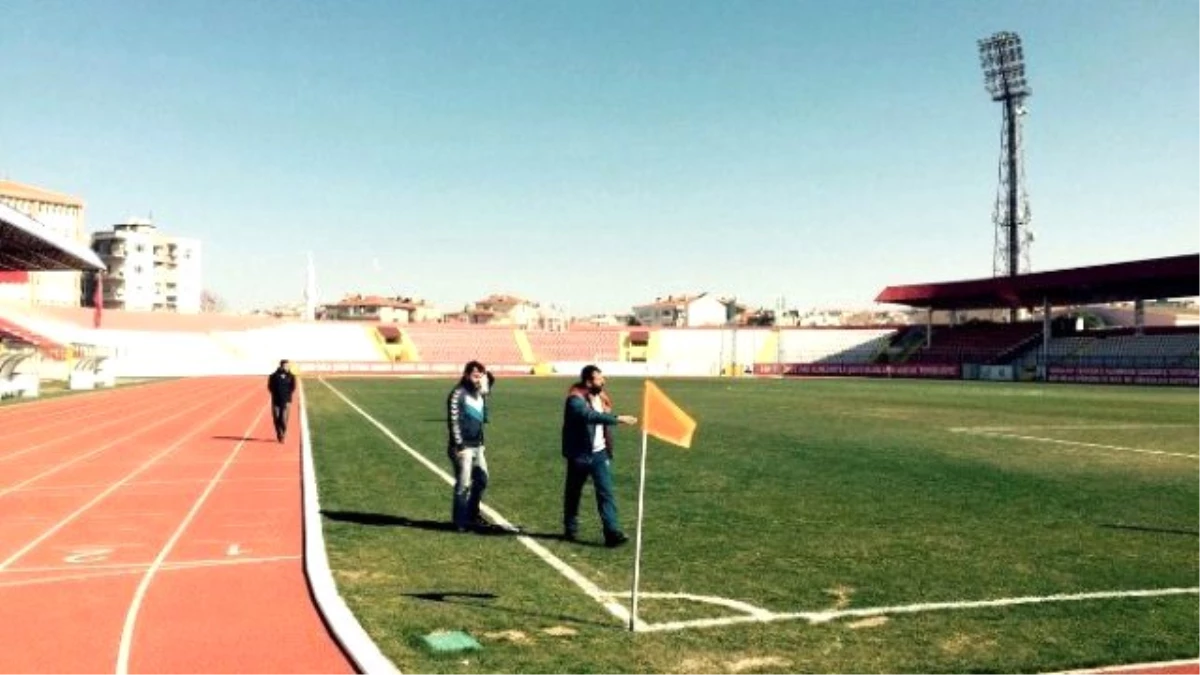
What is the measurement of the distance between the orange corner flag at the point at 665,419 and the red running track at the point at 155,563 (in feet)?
9.47

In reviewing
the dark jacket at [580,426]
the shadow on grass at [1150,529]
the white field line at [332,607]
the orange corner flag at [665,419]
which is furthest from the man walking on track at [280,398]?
the shadow on grass at [1150,529]

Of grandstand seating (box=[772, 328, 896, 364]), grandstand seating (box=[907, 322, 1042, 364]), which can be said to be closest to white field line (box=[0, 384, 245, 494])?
grandstand seating (box=[907, 322, 1042, 364])

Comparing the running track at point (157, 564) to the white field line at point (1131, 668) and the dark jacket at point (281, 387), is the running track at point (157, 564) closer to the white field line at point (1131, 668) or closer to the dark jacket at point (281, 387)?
the white field line at point (1131, 668)

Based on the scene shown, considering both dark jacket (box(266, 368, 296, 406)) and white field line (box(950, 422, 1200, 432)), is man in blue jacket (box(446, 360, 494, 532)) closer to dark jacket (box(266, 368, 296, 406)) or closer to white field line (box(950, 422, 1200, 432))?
dark jacket (box(266, 368, 296, 406))

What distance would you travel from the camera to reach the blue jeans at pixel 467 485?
33.7 ft

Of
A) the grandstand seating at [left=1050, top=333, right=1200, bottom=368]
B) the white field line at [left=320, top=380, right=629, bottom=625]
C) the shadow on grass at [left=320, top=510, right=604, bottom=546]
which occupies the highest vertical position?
the grandstand seating at [left=1050, top=333, right=1200, bottom=368]

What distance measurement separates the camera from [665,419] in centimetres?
723

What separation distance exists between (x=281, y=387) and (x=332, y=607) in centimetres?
1489

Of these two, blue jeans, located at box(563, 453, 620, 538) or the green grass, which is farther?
blue jeans, located at box(563, 453, 620, 538)

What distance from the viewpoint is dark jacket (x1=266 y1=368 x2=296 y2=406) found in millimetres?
20703

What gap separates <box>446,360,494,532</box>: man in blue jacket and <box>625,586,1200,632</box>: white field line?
11.2ft

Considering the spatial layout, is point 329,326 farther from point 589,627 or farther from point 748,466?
point 589,627

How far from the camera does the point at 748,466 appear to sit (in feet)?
54.0

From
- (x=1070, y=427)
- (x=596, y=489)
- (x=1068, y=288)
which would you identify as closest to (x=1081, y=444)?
(x=1070, y=427)
